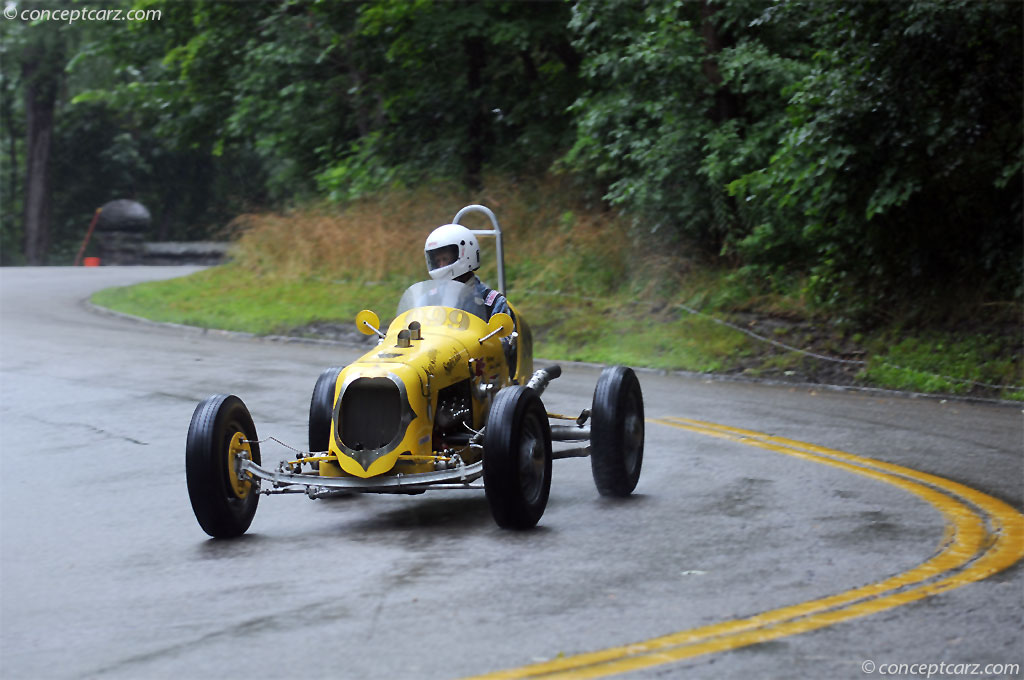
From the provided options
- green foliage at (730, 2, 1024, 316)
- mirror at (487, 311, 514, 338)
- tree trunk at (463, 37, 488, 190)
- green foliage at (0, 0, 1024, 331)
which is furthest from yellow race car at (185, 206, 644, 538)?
tree trunk at (463, 37, 488, 190)

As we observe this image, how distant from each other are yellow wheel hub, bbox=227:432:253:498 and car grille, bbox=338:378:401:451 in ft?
1.93

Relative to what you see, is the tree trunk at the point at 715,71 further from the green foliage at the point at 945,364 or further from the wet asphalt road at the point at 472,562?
the wet asphalt road at the point at 472,562

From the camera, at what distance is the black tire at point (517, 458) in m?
7.24

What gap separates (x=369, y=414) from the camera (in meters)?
7.71

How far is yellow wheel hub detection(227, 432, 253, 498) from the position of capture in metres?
7.55

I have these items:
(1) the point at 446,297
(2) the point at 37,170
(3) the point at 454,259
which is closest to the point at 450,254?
(3) the point at 454,259

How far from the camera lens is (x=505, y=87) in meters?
27.2

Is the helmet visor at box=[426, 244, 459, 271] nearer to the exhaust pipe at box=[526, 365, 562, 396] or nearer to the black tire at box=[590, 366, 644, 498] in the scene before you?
the exhaust pipe at box=[526, 365, 562, 396]

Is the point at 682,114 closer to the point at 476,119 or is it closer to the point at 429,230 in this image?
the point at 429,230

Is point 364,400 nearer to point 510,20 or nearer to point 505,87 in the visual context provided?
point 510,20

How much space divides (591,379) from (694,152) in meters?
5.70

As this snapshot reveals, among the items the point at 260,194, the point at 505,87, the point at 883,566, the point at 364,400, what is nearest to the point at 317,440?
the point at 364,400

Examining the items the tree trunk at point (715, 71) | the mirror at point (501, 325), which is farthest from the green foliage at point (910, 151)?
the mirror at point (501, 325)

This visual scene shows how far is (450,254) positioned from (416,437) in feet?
6.23
